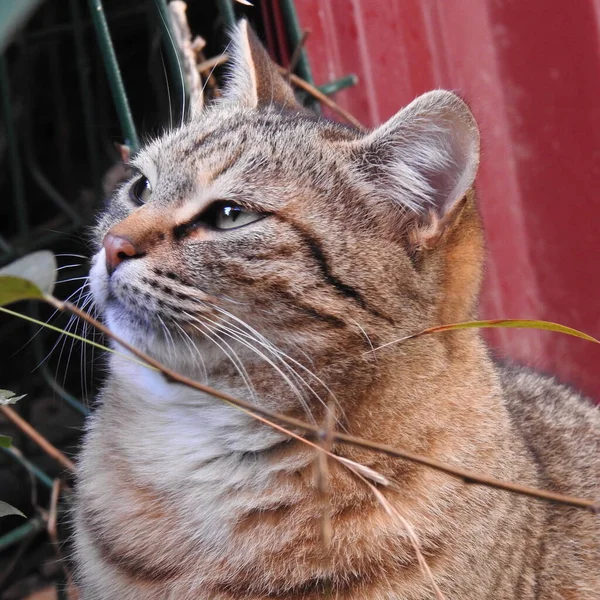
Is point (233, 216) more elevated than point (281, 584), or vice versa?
point (233, 216)

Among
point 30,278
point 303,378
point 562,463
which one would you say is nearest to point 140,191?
point 303,378

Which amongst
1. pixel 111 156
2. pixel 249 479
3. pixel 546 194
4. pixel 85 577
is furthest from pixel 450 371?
pixel 111 156

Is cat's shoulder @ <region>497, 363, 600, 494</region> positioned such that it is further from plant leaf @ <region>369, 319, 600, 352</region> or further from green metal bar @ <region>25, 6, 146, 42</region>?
green metal bar @ <region>25, 6, 146, 42</region>

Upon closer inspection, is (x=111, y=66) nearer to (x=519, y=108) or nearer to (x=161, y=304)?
(x=161, y=304)

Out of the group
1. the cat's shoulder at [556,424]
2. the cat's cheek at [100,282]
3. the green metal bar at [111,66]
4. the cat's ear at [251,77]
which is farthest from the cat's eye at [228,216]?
the cat's shoulder at [556,424]

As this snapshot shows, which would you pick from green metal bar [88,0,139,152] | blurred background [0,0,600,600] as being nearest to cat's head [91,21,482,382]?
green metal bar [88,0,139,152]

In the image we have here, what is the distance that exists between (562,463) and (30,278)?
65.6 inches

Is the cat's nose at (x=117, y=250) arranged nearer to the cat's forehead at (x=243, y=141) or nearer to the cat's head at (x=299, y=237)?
the cat's head at (x=299, y=237)

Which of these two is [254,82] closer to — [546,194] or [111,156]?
[546,194]

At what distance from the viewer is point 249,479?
167 centimetres

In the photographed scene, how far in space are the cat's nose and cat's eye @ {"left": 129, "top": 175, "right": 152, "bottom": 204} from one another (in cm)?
33

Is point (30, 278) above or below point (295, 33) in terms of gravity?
below

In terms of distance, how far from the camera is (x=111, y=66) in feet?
7.23

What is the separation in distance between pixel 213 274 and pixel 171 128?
68cm
